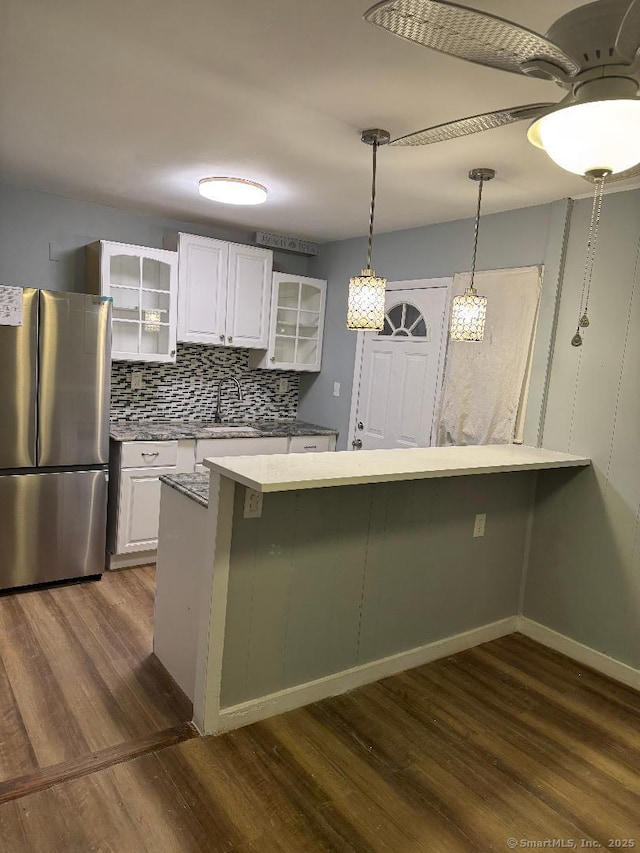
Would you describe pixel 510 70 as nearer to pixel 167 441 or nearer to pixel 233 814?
pixel 233 814

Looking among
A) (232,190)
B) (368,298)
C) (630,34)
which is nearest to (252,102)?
(368,298)

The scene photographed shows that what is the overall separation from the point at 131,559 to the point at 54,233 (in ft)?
7.12

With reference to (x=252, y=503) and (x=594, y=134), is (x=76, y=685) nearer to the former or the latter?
(x=252, y=503)

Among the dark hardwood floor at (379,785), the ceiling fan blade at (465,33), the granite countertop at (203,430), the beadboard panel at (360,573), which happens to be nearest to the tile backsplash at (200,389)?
the granite countertop at (203,430)

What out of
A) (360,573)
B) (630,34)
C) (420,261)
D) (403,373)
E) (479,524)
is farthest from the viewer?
(403,373)

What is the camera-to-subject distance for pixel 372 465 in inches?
92.9

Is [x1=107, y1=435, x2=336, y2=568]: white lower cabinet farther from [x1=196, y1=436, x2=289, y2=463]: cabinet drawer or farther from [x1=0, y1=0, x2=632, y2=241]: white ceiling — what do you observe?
[x1=0, y1=0, x2=632, y2=241]: white ceiling

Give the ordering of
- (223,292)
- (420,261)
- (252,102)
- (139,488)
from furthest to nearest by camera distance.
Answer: (223,292)
(420,261)
(139,488)
(252,102)

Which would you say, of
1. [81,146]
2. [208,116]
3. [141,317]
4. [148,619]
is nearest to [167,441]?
[141,317]

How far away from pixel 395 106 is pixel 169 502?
1.82 metres

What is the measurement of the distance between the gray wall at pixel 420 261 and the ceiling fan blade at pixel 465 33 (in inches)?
80.0

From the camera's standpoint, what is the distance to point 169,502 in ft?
8.59

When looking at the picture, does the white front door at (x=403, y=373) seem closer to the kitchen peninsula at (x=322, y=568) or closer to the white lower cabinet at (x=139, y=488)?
the kitchen peninsula at (x=322, y=568)

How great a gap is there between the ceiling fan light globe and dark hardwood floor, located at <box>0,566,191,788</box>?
2231mm
